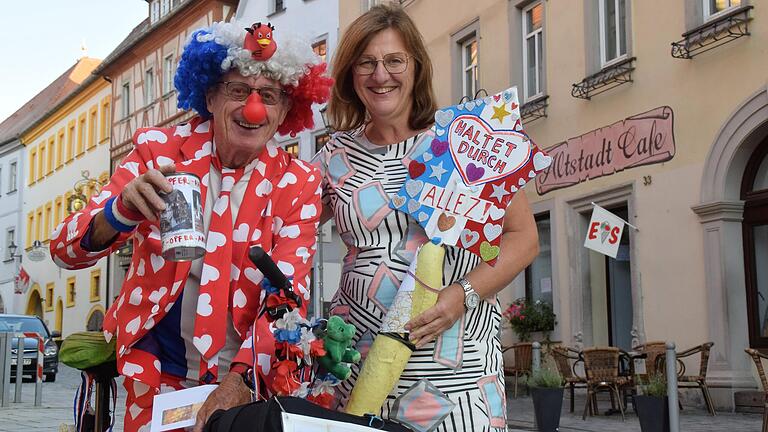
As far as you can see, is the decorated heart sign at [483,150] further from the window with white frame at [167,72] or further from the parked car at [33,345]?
the window with white frame at [167,72]

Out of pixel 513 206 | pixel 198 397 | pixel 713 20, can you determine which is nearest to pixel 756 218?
pixel 713 20

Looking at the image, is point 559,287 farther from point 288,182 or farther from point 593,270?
point 288,182

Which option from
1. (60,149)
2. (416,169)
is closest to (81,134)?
(60,149)

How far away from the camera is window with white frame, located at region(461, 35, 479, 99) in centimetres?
1814

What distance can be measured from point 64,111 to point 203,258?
45.3 metres

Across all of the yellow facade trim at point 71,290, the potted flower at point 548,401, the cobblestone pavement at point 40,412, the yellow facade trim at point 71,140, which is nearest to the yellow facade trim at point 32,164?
the yellow facade trim at point 71,140

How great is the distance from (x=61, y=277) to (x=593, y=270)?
33.1 meters

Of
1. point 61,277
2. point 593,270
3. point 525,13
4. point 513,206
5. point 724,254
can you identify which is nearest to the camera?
point 513,206

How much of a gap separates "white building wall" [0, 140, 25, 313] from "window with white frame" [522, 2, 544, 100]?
3678cm

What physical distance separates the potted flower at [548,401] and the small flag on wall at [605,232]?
11.9ft

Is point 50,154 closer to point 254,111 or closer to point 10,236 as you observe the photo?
point 10,236

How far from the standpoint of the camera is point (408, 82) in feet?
9.34

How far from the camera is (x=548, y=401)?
9.57 meters

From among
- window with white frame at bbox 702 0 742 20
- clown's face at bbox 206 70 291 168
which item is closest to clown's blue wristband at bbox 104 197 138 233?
clown's face at bbox 206 70 291 168
